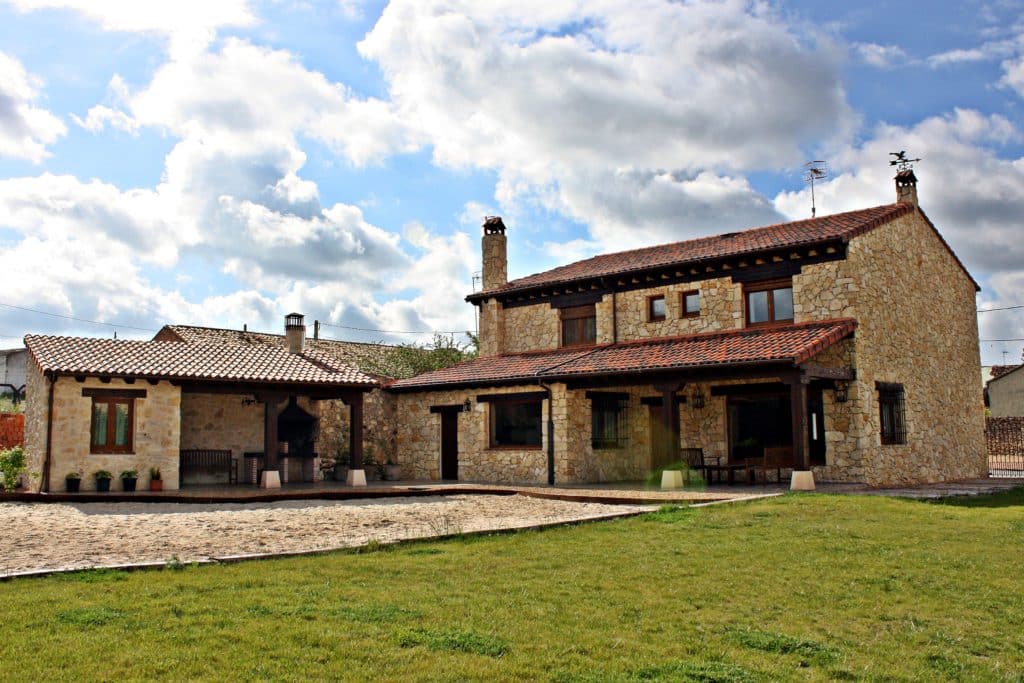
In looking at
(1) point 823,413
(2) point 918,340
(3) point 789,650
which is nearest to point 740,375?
(1) point 823,413

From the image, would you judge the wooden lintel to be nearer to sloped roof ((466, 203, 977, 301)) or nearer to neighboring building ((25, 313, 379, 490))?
sloped roof ((466, 203, 977, 301))

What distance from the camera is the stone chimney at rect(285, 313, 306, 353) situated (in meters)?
24.1

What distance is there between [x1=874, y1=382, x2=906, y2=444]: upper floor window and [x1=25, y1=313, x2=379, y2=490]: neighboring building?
11298mm

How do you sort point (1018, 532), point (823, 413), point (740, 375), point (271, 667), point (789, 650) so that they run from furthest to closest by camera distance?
1. point (823, 413)
2. point (740, 375)
3. point (1018, 532)
4. point (789, 650)
5. point (271, 667)

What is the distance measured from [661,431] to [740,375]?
5488 mm

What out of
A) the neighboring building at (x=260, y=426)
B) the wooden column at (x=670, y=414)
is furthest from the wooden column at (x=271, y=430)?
the wooden column at (x=670, y=414)

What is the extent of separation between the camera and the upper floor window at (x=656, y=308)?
863 inches

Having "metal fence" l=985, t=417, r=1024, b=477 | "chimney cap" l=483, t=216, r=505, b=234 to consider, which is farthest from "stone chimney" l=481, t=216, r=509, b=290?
"metal fence" l=985, t=417, r=1024, b=477

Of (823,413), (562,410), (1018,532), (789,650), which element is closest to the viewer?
(789,650)

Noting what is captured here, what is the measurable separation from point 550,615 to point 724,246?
1661cm

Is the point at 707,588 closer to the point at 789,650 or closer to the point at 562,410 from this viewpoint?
the point at 789,650

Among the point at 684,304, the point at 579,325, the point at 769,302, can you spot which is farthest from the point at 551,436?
the point at 769,302

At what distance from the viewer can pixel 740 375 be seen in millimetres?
17375

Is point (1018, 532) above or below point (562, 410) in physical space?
below
